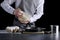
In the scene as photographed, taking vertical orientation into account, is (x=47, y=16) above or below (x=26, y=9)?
below

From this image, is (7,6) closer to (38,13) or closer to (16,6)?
(16,6)

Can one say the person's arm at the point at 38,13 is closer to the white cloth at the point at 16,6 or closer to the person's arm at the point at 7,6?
the white cloth at the point at 16,6

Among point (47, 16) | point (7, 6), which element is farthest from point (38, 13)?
point (7, 6)

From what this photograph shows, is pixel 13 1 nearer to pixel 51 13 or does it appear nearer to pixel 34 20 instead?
pixel 34 20

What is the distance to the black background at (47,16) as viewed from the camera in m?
2.73

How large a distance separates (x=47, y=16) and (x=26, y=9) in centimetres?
35

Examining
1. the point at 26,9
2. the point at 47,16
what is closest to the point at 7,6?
the point at 26,9

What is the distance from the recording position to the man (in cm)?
276

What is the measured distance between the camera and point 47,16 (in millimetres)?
2809

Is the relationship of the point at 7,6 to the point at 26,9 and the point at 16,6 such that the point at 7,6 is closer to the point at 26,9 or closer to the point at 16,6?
the point at 16,6

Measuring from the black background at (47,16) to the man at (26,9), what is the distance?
0.21 feet

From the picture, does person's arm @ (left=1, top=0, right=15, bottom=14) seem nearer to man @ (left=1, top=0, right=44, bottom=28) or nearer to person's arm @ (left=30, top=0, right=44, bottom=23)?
man @ (left=1, top=0, right=44, bottom=28)

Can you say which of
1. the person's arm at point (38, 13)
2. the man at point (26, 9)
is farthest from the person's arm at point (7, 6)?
the person's arm at point (38, 13)

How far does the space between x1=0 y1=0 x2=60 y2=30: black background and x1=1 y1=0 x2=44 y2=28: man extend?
0.06m
